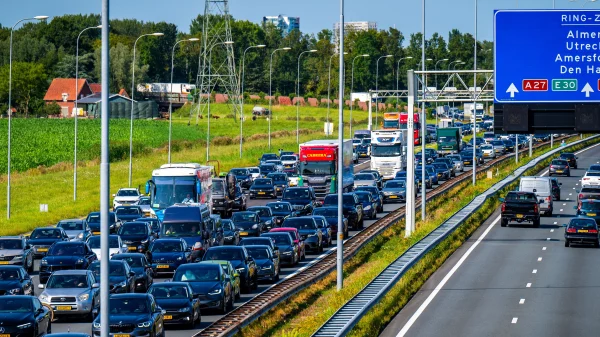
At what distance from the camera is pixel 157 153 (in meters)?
107

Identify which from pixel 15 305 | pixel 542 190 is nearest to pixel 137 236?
pixel 15 305

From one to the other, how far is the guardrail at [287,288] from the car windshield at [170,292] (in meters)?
1.15

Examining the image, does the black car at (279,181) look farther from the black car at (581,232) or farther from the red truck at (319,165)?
the black car at (581,232)

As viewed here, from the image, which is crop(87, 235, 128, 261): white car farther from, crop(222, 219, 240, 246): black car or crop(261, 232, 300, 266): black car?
crop(222, 219, 240, 246): black car

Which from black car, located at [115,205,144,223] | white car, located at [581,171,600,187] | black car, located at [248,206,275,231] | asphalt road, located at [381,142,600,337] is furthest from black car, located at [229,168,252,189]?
asphalt road, located at [381,142,600,337]

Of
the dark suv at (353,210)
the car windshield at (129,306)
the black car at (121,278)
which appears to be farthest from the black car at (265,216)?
the car windshield at (129,306)

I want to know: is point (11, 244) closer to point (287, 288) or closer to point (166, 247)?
point (166, 247)

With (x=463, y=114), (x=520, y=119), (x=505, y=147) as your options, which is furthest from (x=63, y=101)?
(x=520, y=119)

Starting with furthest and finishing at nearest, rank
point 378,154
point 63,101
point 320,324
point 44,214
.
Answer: point 63,101, point 378,154, point 44,214, point 320,324

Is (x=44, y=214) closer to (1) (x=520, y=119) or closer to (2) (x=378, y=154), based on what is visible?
(2) (x=378, y=154)

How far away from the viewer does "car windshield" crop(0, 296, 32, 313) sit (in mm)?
29141

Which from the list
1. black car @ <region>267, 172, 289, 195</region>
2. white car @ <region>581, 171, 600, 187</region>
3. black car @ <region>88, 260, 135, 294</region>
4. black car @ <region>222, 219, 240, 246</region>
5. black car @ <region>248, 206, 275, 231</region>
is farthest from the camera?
white car @ <region>581, 171, 600, 187</region>

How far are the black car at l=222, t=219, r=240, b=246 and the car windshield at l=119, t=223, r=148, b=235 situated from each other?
11.6ft

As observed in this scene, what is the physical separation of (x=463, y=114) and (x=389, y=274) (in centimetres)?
15362
